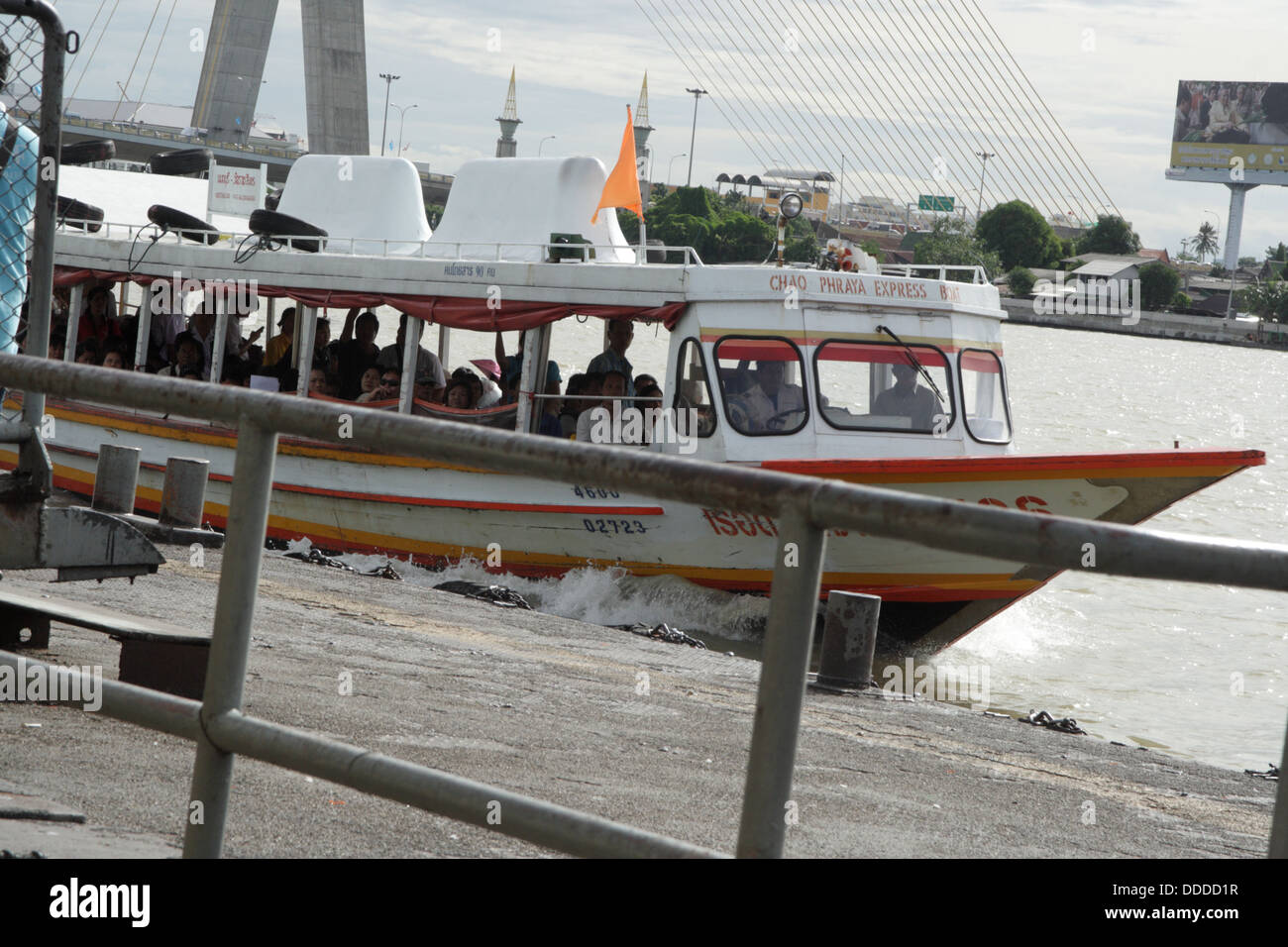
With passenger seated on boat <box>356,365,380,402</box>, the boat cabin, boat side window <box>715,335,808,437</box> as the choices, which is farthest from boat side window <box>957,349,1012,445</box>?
passenger seated on boat <box>356,365,380,402</box>

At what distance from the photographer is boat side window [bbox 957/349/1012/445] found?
36.7ft

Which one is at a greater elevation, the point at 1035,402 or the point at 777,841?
the point at 1035,402

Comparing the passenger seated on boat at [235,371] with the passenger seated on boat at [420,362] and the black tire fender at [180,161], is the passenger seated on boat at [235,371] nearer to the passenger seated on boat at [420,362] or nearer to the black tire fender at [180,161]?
the passenger seated on boat at [420,362]

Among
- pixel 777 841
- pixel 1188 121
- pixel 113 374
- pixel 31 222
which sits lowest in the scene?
pixel 777 841

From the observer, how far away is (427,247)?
13242 millimetres

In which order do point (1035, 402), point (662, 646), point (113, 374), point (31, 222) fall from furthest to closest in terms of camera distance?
point (1035, 402)
point (662, 646)
point (31, 222)
point (113, 374)

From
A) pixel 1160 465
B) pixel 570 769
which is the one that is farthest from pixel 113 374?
pixel 1160 465

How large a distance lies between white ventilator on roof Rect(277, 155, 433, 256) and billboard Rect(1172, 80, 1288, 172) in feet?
456

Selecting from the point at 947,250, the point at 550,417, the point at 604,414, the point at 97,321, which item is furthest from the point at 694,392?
the point at 947,250

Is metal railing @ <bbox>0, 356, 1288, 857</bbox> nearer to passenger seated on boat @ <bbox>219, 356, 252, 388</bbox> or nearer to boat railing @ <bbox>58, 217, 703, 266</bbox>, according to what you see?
boat railing @ <bbox>58, 217, 703, 266</bbox>

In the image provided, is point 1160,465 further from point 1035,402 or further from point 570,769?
point 1035,402

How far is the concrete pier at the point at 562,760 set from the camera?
375 centimetres
